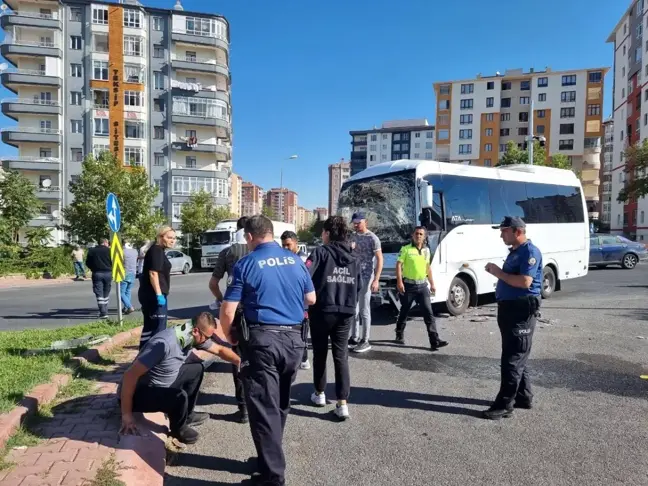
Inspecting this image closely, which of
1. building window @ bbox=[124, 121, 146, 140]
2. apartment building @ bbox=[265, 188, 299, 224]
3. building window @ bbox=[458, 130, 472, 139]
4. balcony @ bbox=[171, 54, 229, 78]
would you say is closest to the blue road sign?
building window @ bbox=[124, 121, 146, 140]

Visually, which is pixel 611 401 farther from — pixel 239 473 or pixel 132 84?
pixel 132 84

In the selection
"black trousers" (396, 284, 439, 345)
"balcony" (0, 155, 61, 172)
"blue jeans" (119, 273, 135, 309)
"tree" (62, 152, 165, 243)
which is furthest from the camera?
"balcony" (0, 155, 61, 172)

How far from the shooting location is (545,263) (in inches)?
472

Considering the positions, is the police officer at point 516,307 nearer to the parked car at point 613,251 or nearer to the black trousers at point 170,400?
the black trousers at point 170,400

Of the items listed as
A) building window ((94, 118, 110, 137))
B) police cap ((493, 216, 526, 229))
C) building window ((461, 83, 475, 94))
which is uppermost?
building window ((461, 83, 475, 94))

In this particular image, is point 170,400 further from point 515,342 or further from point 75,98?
point 75,98

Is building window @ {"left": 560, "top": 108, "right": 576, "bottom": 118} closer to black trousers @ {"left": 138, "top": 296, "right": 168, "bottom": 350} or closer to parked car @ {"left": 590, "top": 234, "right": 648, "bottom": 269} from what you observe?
parked car @ {"left": 590, "top": 234, "right": 648, "bottom": 269}

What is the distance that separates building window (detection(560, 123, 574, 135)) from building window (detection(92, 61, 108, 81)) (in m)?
65.8

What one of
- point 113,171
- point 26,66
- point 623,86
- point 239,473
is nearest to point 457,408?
point 239,473

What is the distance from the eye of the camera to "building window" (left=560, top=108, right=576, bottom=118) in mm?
74688

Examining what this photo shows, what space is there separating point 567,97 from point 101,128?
222ft

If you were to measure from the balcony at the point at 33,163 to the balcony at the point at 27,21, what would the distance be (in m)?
12.7

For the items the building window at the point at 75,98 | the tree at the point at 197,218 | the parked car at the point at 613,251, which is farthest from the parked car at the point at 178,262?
the building window at the point at 75,98

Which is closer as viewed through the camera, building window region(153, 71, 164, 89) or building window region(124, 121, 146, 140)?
building window region(124, 121, 146, 140)
